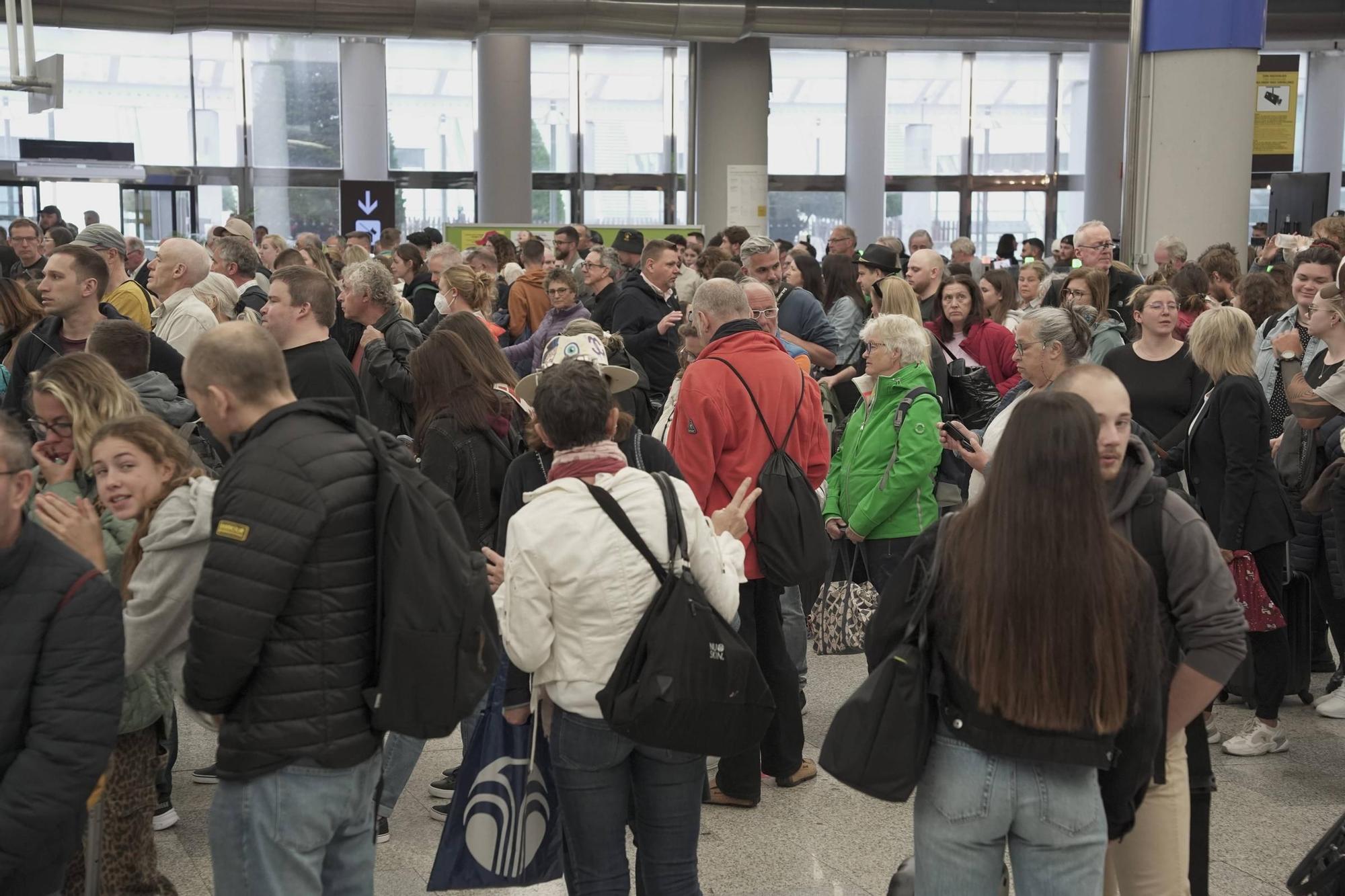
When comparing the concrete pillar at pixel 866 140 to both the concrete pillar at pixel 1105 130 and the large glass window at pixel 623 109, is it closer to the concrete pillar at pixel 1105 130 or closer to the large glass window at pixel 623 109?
the large glass window at pixel 623 109

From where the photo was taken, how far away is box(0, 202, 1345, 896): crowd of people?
7.86 ft

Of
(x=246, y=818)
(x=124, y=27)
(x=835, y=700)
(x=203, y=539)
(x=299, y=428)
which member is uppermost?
(x=124, y=27)

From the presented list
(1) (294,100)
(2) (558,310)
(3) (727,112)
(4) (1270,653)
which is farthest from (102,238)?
(1) (294,100)

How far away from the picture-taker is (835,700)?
227 inches

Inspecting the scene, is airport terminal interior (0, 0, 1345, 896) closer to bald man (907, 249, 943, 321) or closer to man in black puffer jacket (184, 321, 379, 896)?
bald man (907, 249, 943, 321)

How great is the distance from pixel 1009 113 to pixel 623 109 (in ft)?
22.5

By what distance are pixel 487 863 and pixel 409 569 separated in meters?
1.05

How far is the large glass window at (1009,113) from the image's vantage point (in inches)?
958

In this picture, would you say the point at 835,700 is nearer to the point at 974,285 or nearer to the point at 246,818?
the point at 974,285

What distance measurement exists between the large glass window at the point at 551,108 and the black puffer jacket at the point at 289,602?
69.7 feet

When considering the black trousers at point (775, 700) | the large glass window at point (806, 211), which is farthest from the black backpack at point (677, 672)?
the large glass window at point (806, 211)

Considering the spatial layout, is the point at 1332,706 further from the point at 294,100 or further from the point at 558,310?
the point at 294,100

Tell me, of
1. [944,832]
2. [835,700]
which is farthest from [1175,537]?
[835,700]

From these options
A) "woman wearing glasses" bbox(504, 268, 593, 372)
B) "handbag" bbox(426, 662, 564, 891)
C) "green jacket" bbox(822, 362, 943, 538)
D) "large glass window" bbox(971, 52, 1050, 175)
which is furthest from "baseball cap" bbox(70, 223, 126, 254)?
"large glass window" bbox(971, 52, 1050, 175)
